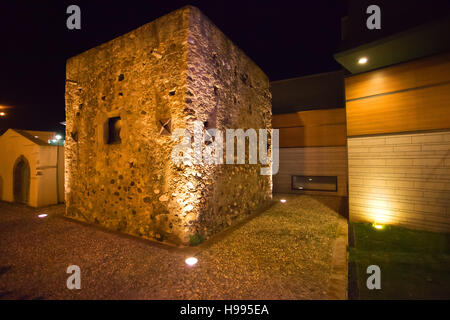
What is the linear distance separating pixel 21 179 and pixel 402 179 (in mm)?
12932

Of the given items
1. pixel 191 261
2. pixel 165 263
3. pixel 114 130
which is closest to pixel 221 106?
pixel 114 130

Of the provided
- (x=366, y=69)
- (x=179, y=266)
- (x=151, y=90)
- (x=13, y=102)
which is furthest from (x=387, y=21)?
(x=13, y=102)

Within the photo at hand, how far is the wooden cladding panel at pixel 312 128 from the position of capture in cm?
888

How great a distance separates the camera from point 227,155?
5160 mm

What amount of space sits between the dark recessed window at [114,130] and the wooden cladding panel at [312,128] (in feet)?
24.5

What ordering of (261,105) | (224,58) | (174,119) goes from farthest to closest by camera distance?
(261,105)
(224,58)
(174,119)

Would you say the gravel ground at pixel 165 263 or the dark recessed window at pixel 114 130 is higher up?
the dark recessed window at pixel 114 130

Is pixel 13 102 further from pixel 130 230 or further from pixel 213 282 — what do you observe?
pixel 213 282

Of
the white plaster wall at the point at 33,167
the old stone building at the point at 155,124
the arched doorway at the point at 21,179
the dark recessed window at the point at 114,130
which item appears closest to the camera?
the old stone building at the point at 155,124

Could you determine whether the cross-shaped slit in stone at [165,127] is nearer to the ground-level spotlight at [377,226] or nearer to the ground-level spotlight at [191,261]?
the ground-level spotlight at [191,261]

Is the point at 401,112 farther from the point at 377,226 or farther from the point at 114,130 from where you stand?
the point at 114,130

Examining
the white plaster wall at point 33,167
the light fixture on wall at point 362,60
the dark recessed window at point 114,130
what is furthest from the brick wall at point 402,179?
the white plaster wall at point 33,167

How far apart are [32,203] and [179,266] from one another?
7702 millimetres

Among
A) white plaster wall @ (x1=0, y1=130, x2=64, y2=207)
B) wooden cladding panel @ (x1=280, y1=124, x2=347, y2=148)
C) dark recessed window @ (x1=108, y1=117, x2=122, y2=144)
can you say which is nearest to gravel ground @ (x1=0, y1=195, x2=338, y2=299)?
dark recessed window @ (x1=108, y1=117, x2=122, y2=144)
